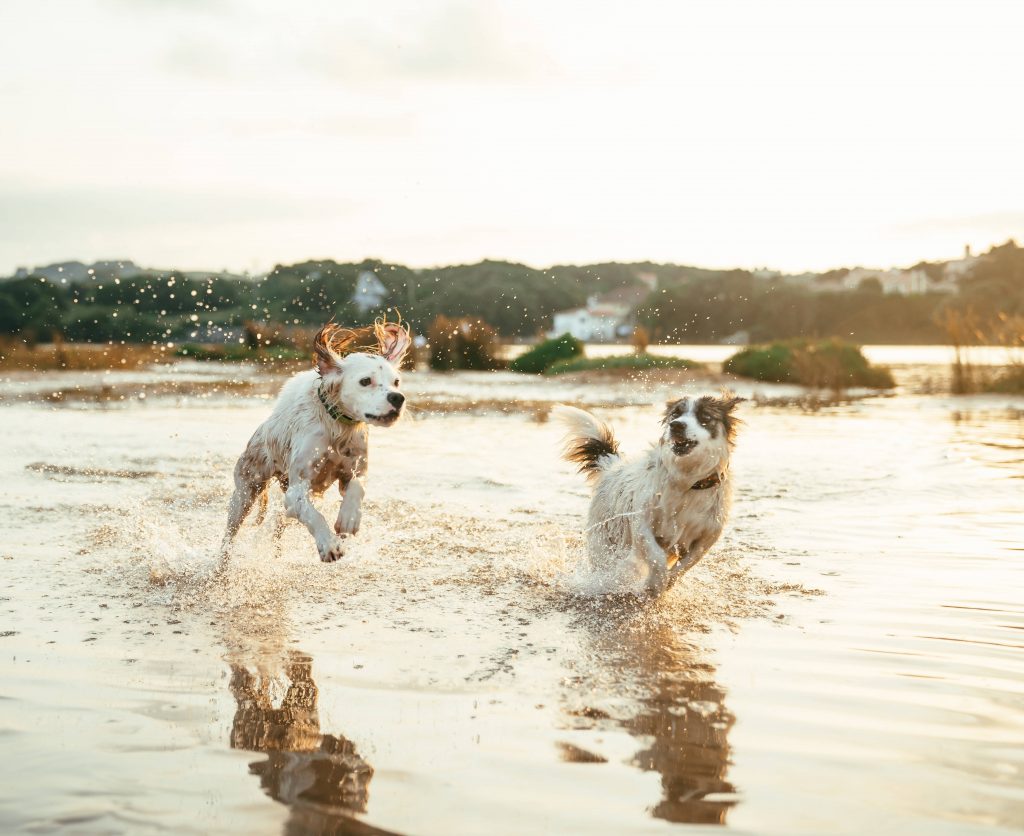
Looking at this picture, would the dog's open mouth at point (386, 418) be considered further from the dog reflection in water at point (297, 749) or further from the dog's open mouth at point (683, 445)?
the dog reflection in water at point (297, 749)

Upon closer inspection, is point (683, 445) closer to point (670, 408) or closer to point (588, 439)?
point (670, 408)

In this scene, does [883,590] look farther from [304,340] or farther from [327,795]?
[304,340]

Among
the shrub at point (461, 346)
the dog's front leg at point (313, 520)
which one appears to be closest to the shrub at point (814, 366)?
the shrub at point (461, 346)

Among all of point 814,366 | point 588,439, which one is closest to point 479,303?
point 814,366

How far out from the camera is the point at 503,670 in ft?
16.6

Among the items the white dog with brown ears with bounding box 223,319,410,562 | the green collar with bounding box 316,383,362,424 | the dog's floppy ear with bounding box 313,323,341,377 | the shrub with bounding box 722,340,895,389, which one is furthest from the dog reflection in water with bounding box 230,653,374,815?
the shrub with bounding box 722,340,895,389

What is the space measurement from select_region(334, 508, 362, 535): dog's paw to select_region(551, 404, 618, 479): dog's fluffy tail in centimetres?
201

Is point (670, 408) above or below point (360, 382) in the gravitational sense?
below

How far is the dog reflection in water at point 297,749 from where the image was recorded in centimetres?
355

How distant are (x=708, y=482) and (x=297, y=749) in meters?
3.48

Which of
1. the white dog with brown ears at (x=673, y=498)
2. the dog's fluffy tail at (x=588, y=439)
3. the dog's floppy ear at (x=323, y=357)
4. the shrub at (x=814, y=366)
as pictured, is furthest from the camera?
the shrub at (x=814, y=366)

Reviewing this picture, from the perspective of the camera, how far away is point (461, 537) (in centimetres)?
880

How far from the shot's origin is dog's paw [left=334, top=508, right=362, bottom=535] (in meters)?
6.70

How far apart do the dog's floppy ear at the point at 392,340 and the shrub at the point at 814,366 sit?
2328 centimetres
